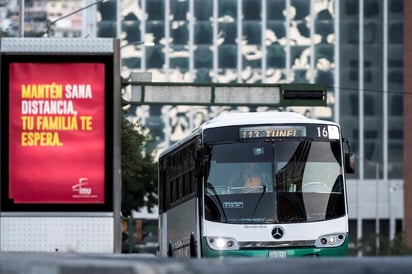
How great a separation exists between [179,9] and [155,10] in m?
1.94

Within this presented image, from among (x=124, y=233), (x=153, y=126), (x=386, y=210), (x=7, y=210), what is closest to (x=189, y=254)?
(x=7, y=210)

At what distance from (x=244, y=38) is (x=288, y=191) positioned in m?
80.5

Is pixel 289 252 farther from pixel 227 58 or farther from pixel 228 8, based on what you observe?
pixel 228 8

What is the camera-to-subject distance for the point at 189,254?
26.4m

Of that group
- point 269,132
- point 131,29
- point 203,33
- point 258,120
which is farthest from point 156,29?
point 269,132

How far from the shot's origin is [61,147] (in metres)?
21.9

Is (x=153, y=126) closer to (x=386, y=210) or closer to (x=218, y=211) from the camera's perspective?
(x=386, y=210)

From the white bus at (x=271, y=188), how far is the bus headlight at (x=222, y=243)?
0.06ft

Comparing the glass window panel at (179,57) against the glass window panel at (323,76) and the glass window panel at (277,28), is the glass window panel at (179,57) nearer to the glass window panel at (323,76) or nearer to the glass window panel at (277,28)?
the glass window panel at (277,28)

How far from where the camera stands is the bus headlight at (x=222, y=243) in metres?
24.1

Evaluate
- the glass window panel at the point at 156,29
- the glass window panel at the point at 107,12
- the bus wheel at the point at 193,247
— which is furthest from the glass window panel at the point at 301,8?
the bus wheel at the point at 193,247

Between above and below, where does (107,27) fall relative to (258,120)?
above

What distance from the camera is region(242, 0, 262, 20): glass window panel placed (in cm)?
10438

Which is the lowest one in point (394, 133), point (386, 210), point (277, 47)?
point (386, 210)
